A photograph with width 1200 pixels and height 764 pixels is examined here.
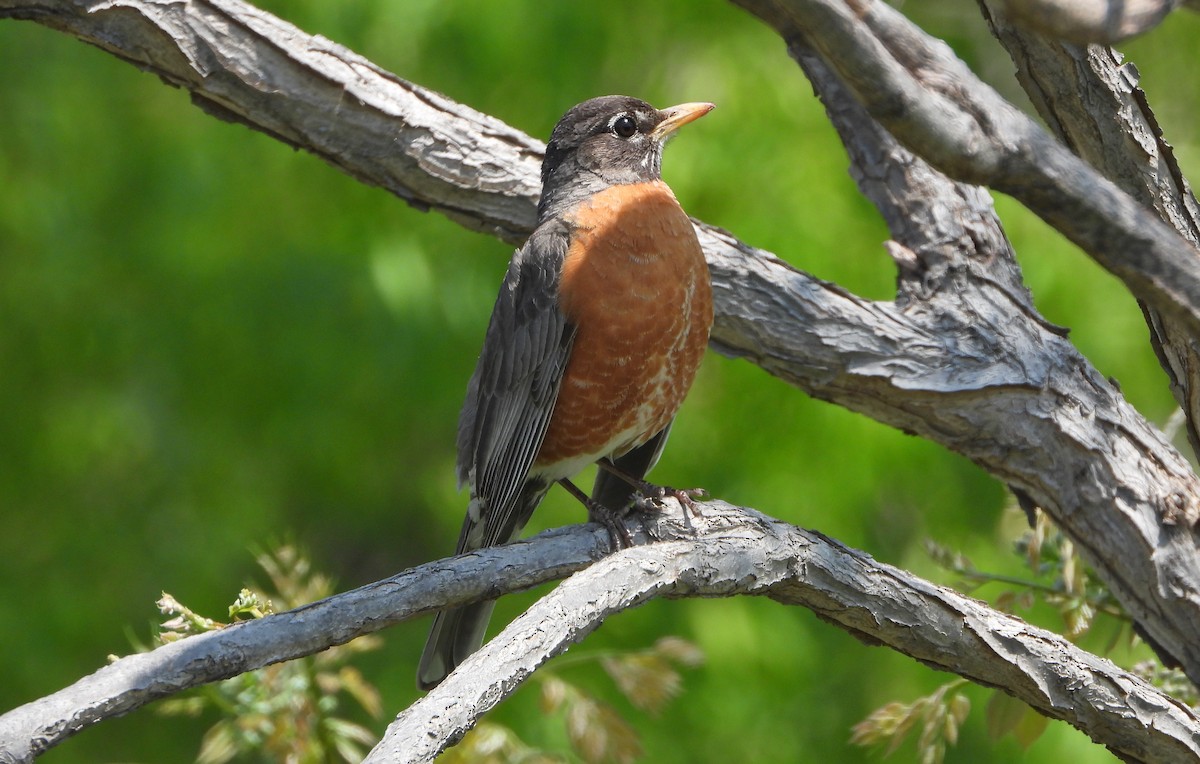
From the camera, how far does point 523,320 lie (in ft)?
11.2

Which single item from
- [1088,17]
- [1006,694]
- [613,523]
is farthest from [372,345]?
[1088,17]

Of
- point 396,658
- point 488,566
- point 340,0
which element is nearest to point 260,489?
point 396,658

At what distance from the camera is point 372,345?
189 inches

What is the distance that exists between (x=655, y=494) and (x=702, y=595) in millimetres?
762

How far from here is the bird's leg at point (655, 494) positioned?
3.04 m

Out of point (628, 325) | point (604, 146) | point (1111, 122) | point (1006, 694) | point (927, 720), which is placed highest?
point (1111, 122)

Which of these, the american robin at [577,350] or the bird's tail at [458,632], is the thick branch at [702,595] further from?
the bird's tail at [458,632]

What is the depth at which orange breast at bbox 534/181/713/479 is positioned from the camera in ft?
10.6

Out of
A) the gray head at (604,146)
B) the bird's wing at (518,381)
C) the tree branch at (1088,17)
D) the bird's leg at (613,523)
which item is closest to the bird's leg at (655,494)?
the bird's leg at (613,523)

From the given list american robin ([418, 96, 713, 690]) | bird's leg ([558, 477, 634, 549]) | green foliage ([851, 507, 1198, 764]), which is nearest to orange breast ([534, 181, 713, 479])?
american robin ([418, 96, 713, 690])

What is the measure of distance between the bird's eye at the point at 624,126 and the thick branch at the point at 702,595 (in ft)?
4.60

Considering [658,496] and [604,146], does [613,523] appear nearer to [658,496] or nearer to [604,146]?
[658,496]

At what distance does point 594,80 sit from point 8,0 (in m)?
2.44

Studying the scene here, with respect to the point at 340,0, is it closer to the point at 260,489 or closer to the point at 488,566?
the point at 260,489
